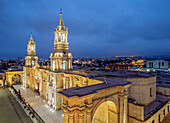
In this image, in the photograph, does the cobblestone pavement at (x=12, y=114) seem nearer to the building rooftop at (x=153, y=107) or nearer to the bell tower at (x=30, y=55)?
the bell tower at (x=30, y=55)

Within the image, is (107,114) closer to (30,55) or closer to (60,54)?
(60,54)

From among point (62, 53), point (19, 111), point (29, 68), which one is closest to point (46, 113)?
point (19, 111)

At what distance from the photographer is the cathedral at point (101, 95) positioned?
9.03m

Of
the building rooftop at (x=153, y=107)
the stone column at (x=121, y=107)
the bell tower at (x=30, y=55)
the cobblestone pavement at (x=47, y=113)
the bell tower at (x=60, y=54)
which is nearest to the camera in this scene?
the stone column at (x=121, y=107)

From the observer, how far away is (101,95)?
10570 mm

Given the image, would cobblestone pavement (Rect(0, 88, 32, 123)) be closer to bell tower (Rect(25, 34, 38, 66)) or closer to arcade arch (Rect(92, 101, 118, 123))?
arcade arch (Rect(92, 101, 118, 123))

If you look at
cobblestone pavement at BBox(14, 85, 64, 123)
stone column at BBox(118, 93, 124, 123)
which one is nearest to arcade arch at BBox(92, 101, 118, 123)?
stone column at BBox(118, 93, 124, 123)

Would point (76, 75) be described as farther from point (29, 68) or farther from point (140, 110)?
point (29, 68)

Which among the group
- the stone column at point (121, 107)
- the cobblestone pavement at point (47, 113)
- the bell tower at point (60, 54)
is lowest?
the cobblestone pavement at point (47, 113)

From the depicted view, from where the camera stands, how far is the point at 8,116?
2052cm

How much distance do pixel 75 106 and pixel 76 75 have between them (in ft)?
37.4

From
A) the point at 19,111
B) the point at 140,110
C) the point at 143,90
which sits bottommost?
the point at 19,111

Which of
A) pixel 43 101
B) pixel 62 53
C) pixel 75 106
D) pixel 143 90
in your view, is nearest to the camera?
pixel 75 106

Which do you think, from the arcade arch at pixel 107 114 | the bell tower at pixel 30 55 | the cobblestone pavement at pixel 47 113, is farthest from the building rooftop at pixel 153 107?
the bell tower at pixel 30 55
